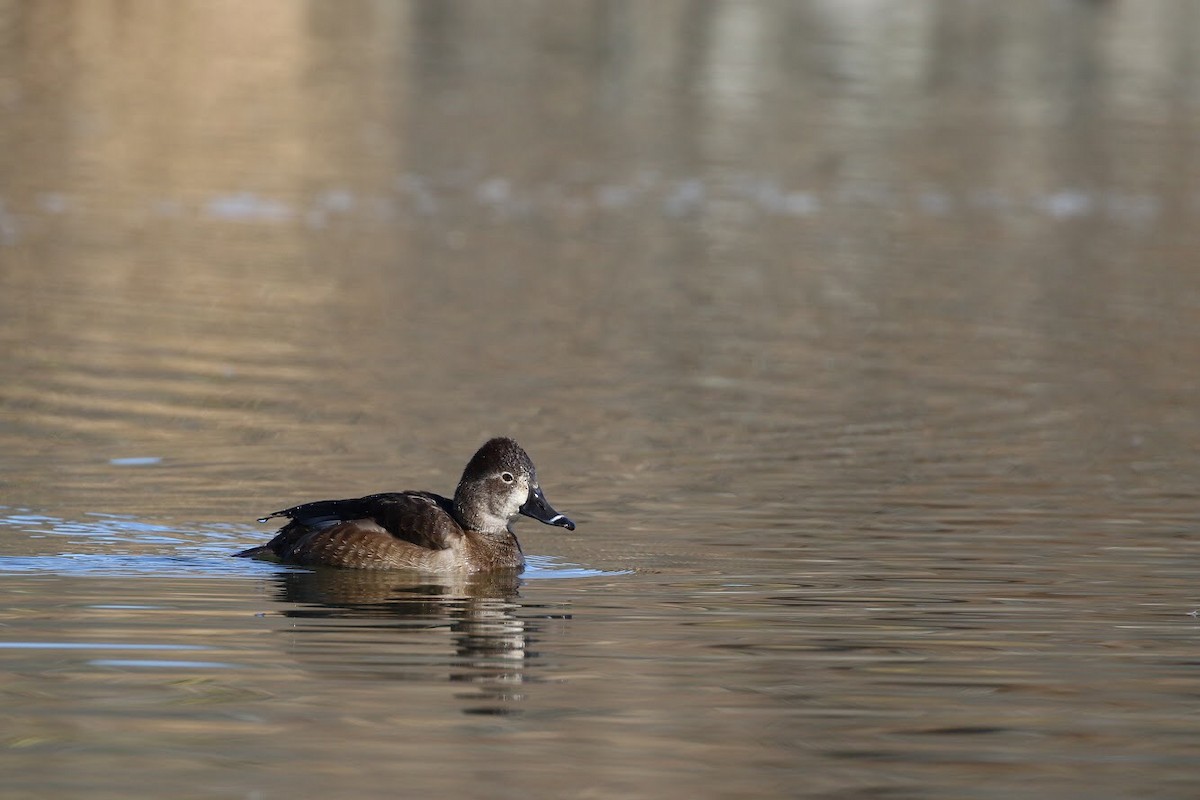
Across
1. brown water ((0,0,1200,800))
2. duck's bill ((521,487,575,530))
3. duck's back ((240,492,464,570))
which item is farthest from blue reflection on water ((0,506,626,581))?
duck's bill ((521,487,575,530))

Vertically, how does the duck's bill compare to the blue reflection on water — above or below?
above

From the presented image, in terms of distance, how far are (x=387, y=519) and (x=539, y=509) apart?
818mm

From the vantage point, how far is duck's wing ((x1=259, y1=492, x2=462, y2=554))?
11719 millimetres

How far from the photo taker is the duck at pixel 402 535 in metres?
11.7

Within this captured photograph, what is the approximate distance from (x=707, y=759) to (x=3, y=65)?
40196 mm

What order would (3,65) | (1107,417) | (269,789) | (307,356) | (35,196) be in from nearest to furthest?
1. (269,789)
2. (1107,417)
3. (307,356)
4. (35,196)
5. (3,65)

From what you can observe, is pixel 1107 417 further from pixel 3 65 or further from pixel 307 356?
pixel 3 65

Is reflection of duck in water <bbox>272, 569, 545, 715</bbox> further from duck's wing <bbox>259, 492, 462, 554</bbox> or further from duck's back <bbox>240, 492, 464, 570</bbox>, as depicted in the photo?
duck's wing <bbox>259, 492, 462, 554</bbox>

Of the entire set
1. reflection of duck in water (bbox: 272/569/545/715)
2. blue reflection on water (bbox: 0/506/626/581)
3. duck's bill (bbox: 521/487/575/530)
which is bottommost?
reflection of duck in water (bbox: 272/569/545/715)

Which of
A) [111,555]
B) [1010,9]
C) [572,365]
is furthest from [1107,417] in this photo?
[1010,9]

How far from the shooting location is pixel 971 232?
30594mm

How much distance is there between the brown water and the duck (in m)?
0.17

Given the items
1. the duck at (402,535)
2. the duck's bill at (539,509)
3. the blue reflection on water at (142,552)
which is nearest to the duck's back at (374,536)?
the duck at (402,535)

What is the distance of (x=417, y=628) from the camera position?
10.2 metres
